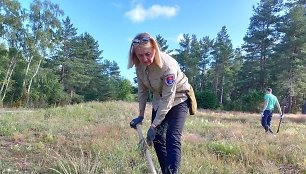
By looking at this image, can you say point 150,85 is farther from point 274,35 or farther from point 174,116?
point 274,35

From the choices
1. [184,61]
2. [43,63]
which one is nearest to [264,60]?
[184,61]

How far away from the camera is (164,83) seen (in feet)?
9.87

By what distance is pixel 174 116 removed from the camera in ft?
10.6

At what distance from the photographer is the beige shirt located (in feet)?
9.86

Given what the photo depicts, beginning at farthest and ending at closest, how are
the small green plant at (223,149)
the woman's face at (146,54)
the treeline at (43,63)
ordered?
1. the treeline at (43,63)
2. the small green plant at (223,149)
3. the woman's face at (146,54)

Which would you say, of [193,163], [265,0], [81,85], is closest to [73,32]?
[81,85]

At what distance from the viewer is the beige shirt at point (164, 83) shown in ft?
9.86

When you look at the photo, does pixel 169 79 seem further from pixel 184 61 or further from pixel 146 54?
pixel 184 61

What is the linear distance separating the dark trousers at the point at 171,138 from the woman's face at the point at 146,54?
63 centimetres

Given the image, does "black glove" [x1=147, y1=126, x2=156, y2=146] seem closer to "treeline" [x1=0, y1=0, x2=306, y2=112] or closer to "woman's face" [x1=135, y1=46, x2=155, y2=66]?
"woman's face" [x1=135, y1=46, x2=155, y2=66]

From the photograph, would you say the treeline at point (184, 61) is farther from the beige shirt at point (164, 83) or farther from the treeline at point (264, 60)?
the beige shirt at point (164, 83)

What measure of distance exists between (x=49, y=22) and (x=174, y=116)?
33162mm

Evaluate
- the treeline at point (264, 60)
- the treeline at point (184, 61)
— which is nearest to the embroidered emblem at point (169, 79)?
the treeline at point (184, 61)

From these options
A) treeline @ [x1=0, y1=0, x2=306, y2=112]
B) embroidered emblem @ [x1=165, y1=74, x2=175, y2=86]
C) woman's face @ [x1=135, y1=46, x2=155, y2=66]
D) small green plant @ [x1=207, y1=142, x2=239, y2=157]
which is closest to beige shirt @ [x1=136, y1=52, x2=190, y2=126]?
embroidered emblem @ [x1=165, y1=74, x2=175, y2=86]
